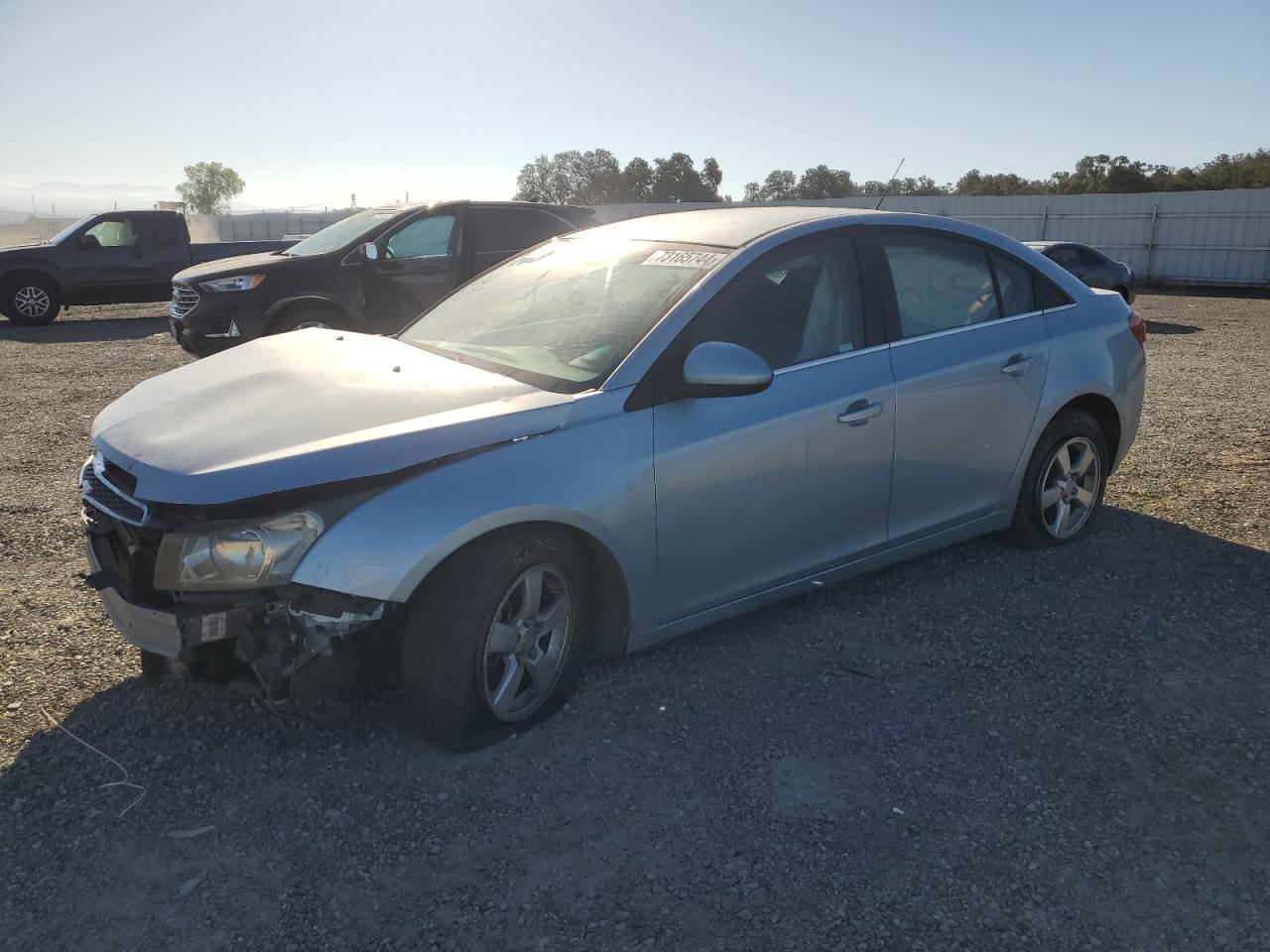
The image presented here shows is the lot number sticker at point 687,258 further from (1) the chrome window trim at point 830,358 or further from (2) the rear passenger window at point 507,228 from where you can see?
(2) the rear passenger window at point 507,228

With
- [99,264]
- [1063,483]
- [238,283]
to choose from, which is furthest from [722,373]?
[99,264]

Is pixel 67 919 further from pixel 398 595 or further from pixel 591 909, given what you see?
pixel 591 909

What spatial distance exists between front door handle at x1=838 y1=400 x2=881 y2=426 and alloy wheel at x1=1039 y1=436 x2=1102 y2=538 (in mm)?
1372

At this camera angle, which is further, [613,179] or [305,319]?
[613,179]

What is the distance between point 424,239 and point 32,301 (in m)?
9.11

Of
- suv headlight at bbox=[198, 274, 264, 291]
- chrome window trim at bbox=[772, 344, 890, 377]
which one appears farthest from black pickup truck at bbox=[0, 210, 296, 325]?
chrome window trim at bbox=[772, 344, 890, 377]

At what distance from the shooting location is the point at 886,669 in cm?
378

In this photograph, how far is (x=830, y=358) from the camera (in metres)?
3.87

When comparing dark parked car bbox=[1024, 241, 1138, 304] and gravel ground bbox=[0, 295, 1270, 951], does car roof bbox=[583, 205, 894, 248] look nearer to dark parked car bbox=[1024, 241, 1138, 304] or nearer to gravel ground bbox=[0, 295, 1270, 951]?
gravel ground bbox=[0, 295, 1270, 951]

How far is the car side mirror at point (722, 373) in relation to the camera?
10.8 ft

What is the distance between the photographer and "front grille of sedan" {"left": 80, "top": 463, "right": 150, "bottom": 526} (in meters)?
2.89

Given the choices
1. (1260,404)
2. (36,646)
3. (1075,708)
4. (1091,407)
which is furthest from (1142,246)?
(36,646)

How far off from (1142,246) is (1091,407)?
→ 24700 mm

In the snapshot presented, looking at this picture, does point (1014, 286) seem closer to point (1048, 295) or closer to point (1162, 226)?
point (1048, 295)
